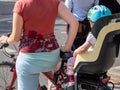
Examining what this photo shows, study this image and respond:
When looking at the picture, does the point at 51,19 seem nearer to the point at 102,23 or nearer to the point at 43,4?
the point at 43,4

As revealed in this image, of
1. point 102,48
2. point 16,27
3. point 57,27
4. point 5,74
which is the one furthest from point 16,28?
point 57,27

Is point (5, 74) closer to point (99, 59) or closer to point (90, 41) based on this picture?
point (90, 41)

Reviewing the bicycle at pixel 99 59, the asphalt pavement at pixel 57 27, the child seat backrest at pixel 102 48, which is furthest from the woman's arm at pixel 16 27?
the asphalt pavement at pixel 57 27

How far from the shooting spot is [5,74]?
17.0 feet

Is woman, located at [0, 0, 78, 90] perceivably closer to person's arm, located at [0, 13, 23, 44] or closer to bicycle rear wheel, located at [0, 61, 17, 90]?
person's arm, located at [0, 13, 23, 44]

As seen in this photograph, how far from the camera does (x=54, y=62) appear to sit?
3.75 meters

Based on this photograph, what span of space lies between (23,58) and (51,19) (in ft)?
1.36

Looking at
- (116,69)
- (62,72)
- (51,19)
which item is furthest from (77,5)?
(116,69)

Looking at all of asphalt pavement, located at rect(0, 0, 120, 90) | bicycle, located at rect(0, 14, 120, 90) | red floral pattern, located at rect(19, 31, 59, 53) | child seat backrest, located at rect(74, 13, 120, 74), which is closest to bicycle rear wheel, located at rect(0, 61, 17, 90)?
bicycle, located at rect(0, 14, 120, 90)

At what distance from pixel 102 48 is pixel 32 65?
615mm

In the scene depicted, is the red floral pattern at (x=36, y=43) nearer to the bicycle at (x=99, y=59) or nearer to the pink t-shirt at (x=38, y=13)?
the pink t-shirt at (x=38, y=13)

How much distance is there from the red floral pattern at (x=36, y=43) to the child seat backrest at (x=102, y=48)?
1.09ft

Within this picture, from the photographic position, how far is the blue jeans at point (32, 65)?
3.65 meters

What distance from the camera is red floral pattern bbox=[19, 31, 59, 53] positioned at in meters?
3.64
